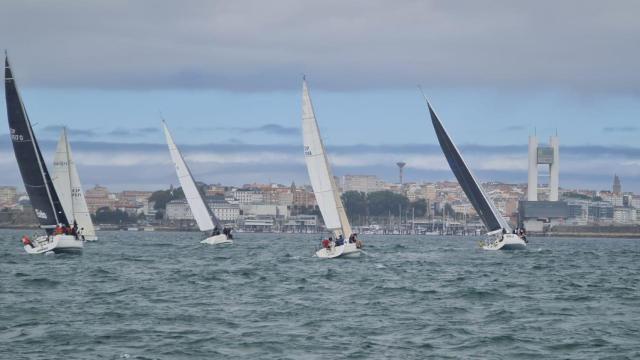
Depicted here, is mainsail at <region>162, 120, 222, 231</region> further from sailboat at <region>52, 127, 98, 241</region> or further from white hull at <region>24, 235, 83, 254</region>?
white hull at <region>24, 235, 83, 254</region>

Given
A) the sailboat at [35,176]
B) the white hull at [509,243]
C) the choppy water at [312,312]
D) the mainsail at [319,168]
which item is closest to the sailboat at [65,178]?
the sailboat at [35,176]

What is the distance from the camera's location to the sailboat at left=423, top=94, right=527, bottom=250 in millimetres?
63034

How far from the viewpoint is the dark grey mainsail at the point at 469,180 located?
63.6 metres

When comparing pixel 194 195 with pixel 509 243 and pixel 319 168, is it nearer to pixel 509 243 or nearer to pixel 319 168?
pixel 509 243

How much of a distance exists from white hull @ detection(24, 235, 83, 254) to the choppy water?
251cm

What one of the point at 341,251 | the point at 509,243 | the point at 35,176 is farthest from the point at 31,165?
the point at 509,243

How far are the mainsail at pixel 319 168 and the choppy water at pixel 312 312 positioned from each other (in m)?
4.40

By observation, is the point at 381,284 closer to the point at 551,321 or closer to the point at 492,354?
the point at 551,321

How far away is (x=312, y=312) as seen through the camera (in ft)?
91.1

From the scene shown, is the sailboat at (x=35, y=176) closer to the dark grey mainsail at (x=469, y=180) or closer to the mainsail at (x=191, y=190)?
the dark grey mainsail at (x=469, y=180)

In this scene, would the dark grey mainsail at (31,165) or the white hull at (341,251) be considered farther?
the dark grey mainsail at (31,165)

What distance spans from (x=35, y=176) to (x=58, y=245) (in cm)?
313

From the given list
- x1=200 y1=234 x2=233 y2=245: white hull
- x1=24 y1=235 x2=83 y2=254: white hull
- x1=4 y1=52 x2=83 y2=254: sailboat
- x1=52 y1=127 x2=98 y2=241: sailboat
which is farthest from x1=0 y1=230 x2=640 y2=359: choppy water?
x1=200 y1=234 x2=233 y2=245: white hull

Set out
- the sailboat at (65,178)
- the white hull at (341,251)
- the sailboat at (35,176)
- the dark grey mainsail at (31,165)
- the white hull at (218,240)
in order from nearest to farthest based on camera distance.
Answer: the white hull at (341,251) < the sailboat at (35,176) < the dark grey mainsail at (31,165) < the sailboat at (65,178) < the white hull at (218,240)
